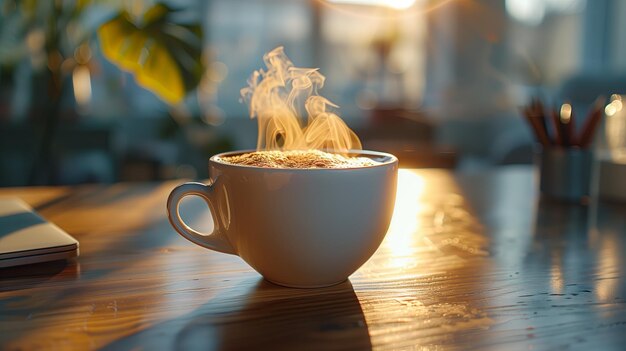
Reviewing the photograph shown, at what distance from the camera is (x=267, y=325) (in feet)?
1.38

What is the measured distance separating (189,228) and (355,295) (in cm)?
16

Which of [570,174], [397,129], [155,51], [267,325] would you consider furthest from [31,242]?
→ [397,129]

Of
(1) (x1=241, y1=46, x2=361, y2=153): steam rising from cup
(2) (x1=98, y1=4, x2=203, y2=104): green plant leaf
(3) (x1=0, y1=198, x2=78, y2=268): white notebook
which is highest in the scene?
(2) (x1=98, y1=4, x2=203, y2=104): green plant leaf

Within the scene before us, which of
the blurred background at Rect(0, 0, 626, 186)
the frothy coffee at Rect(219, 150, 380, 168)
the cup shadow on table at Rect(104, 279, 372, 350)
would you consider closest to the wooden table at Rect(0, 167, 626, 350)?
the cup shadow on table at Rect(104, 279, 372, 350)

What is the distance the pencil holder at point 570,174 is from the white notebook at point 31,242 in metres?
0.77

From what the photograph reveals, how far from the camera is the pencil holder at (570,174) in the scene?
946mm

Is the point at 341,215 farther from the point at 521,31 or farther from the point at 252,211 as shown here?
the point at 521,31

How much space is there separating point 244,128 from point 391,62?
49.0 inches

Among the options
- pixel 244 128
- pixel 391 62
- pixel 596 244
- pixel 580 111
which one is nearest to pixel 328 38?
pixel 391 62

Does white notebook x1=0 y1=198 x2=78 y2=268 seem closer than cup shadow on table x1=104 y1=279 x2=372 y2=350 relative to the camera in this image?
No

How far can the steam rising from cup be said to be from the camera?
583mm

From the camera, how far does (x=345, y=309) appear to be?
45 cm

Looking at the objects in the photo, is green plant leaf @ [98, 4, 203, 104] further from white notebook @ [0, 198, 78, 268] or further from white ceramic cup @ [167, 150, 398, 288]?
white ceramic cup @ [167, 150, 398, 288]

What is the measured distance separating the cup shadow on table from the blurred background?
2.55 m
